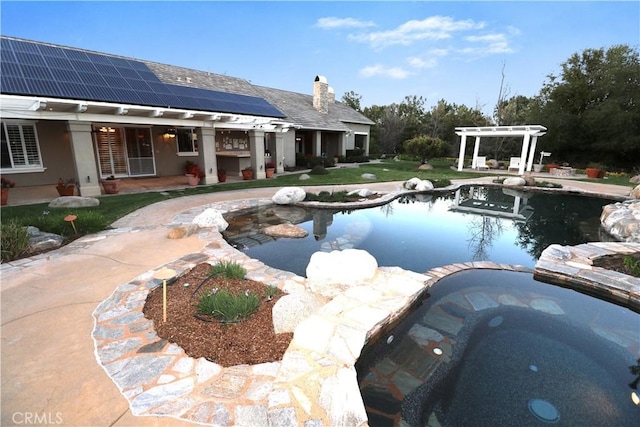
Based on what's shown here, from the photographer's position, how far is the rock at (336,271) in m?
4.18

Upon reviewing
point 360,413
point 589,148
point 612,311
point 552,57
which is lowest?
point 612,311

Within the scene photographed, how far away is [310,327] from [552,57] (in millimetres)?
32408

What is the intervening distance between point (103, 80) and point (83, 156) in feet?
10.4

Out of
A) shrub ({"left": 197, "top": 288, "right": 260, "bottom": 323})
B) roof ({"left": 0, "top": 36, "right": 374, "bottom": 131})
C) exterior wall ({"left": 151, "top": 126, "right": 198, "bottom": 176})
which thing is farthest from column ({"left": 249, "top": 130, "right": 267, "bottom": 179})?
shrub ({"left": 197, "top": 288, "right": 260, "bottom": 323})

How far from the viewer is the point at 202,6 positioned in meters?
17.2

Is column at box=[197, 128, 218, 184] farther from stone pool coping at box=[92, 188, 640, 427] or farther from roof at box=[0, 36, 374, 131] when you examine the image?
stone pool coping at box=[92, 188, 640, 427]

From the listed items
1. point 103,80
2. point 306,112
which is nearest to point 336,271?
point 103,80

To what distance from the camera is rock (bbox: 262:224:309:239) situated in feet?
23.6

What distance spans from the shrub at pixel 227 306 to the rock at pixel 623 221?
9.15 meters

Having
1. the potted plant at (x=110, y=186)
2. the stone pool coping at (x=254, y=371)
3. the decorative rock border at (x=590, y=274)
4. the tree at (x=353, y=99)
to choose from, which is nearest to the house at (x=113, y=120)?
the potted plant at (x=110, y=186)

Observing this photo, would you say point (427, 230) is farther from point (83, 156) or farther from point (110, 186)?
point (83, 156)

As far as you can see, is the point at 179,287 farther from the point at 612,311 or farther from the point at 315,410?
the point at 612,311

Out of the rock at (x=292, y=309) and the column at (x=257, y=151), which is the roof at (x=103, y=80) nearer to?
the column at (x=257, y=151)

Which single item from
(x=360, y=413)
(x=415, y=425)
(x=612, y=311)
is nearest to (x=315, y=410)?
(x=360, y=413)
